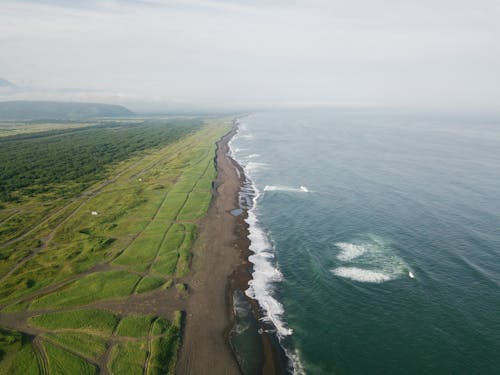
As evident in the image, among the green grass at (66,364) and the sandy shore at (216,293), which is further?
the sandy shore at (216,293)

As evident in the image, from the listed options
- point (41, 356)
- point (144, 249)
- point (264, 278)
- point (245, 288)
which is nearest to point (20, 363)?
point (41, 356)

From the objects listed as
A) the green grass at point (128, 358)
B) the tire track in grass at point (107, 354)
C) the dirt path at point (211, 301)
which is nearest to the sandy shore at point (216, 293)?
the dirt path at point (211, 301)

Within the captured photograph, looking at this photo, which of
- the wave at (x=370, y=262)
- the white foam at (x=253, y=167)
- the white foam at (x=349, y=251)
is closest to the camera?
the wave at (x=370, y=262)

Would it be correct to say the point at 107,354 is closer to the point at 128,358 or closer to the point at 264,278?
the point at 128,358

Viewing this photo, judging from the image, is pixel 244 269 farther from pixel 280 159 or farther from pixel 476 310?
pixel 280 159

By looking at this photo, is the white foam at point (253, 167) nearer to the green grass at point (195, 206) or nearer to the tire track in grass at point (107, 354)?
the green grass at point (195, 206)

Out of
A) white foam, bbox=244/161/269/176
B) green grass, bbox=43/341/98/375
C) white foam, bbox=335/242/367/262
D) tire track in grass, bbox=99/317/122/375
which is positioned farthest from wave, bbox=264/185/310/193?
green grass, bbox=43/341/98/375

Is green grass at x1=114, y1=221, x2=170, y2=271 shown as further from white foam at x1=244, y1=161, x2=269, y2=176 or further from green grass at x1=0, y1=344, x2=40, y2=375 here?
white foam at x1=244, y1=161, x2=269, y2=176
